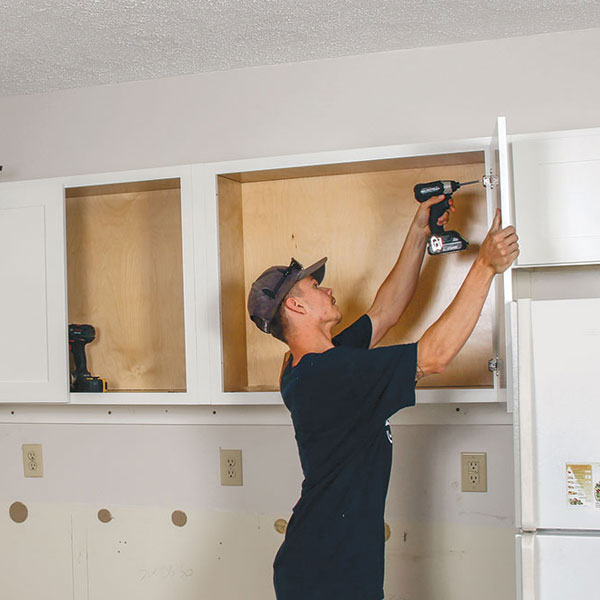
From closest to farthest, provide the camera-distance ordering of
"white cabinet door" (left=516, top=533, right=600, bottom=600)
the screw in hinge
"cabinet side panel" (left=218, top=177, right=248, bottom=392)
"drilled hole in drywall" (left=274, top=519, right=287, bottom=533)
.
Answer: "white cabinet door" (left=516, top=533, right=600, bottom=600)
the screw in hinge
"cabinet side panel" (left=218, top=177, right=248, bottom=392)
"drilled hole in drywall" (left=274, top=519, right=287, bottom=533)

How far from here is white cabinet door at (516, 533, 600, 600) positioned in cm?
170

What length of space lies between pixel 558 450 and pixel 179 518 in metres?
1.43

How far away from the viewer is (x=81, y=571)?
9.07ft

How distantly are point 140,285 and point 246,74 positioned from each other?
0.81m

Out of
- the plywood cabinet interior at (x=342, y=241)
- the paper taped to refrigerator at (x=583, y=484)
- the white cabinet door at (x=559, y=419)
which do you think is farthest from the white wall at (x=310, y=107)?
the paper taped to refrigerator at (x=583, y=484)

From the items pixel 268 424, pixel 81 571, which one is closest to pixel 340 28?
pixel 268 424

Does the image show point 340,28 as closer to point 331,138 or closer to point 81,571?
point 331,138

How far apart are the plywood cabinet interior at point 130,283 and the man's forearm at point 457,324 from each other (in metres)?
1.09

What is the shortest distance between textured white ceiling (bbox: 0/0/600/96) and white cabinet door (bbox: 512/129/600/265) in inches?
15.8

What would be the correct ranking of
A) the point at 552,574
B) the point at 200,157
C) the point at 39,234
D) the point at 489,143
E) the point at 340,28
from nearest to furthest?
the point at 552,574 → the point at 489,143 → the point at 340,28 → the point at 39,234 → the point at 200,157

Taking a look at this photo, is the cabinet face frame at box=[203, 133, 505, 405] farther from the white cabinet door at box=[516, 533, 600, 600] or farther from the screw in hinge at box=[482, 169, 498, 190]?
the white cabinet door at box=[516, 533, 600, 600]

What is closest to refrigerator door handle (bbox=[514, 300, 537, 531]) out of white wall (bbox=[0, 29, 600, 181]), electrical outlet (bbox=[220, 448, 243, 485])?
white wall (bbox=[0, 29, 600, 181])

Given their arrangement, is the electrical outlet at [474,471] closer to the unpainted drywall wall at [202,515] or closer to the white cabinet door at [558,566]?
the unpainted drywall wall at [202,515]

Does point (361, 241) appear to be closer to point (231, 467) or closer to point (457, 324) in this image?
point (457, 324)
